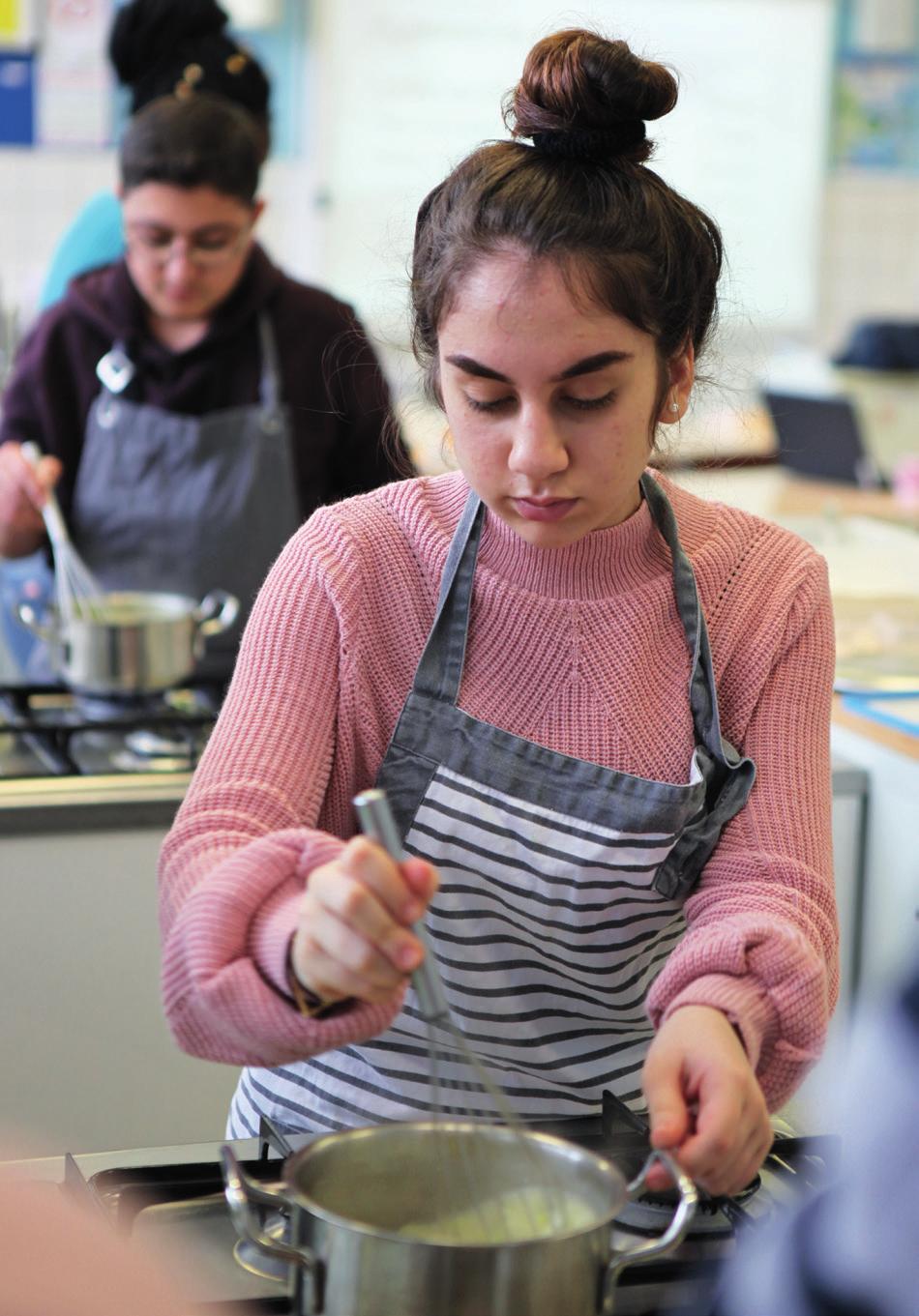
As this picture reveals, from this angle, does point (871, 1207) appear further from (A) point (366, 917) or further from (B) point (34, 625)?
(B) point (34, 625)

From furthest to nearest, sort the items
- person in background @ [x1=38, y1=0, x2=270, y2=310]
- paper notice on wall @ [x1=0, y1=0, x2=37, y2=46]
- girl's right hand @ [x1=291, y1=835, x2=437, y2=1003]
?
paper notice on wall @ [x1=0, y1=0, x2=37, y2=46]
person in background @ [x1=38, y1=0, x2=270, y2=310]
girl's right hand @ [x1=291, y1=835, x2=437, y2=1003]

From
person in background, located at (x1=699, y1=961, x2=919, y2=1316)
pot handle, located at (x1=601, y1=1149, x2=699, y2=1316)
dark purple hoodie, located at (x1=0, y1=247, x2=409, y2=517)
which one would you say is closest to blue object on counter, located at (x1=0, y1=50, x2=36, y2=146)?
dark purple hoodie, located at (x1=0, y1=247, x2=409, y2=517)

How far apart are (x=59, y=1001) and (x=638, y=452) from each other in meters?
0.98

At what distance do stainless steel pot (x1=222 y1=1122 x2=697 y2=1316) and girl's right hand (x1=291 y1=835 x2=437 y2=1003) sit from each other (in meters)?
0.08

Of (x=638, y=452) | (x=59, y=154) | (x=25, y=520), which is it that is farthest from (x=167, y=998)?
(x=59, y=154)

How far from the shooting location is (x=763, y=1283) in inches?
21.3

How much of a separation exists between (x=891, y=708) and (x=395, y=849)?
4.17 ft

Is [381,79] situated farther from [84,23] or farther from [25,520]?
[25,520]

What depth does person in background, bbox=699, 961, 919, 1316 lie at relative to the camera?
1.61 feet

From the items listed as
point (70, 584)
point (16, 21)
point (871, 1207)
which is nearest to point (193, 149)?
point (70, 584)

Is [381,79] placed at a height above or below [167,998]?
above

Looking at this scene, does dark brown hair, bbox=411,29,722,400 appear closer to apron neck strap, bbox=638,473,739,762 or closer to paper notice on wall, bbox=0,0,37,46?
apron neck strap, bbox=638,473,739,762

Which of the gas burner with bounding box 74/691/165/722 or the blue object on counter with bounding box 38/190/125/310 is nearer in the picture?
the gas burner with bounding box 74/691/165/722

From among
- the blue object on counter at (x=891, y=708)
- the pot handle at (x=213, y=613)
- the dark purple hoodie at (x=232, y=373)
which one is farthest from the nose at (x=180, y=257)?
the blue object on counter at (x=891, y=708)
